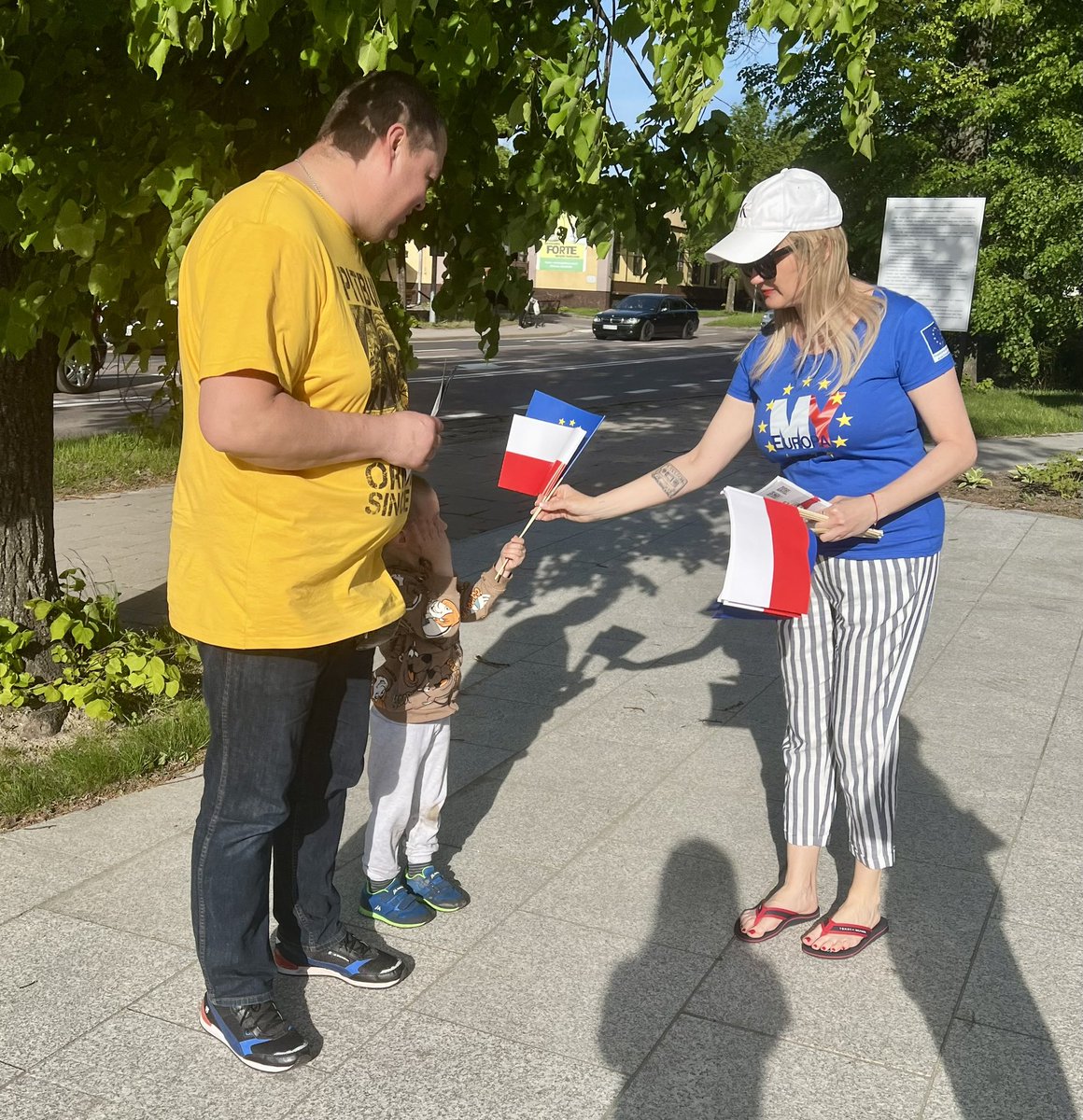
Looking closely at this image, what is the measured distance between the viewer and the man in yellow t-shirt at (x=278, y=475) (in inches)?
90.9

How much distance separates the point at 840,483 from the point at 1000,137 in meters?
20.6

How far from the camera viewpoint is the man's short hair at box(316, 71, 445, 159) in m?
2.50

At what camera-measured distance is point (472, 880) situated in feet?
12.0

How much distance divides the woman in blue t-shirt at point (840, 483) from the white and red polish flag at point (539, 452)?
151 mm

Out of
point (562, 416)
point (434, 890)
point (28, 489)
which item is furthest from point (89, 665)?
point (562, 416)

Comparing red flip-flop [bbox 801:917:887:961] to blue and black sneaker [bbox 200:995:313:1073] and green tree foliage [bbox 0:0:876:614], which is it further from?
green tree foliage [bbox 0:0:876:614]

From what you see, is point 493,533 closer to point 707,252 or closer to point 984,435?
point 707,252

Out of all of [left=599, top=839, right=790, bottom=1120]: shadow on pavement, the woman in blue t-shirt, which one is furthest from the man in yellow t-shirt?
the woman in blue t-shirt

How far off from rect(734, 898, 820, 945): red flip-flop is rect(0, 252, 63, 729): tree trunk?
2642mm

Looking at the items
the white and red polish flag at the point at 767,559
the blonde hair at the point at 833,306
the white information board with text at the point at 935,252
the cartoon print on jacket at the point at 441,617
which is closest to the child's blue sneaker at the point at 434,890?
the cartoon print on jacket at the point at 441,617

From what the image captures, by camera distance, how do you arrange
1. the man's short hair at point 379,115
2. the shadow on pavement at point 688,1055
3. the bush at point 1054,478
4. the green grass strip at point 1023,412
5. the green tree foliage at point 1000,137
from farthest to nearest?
the green tree foliage at point 1000,137 < the green grass strip at point 1023,412 < the bush at point 1054,478 < the shadow on pavement at point 688,1055 < the man's short hair at point 379,115

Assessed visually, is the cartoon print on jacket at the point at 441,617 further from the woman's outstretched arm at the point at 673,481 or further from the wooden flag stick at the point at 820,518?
the wooden flag stick at the point at 820,518

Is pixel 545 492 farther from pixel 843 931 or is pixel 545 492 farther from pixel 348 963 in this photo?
pixel 843 931

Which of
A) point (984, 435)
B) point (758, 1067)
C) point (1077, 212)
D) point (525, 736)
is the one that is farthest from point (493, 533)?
point (1077, 212)
